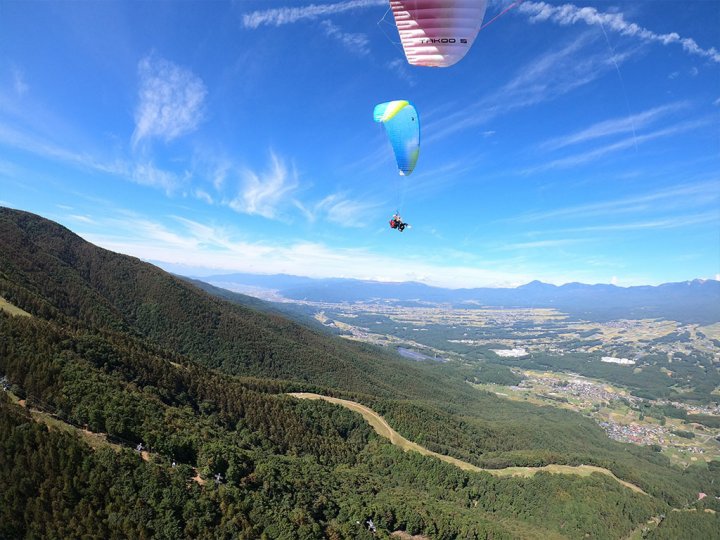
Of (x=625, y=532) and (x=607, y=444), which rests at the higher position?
(x=625, y=532)

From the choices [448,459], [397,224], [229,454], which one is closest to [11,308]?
[229,454]

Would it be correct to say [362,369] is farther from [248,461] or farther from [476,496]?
[248,461]

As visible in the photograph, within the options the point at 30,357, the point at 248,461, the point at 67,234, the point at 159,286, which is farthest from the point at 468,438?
the point at 67,234

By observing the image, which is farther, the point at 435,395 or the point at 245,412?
the point at 435,395

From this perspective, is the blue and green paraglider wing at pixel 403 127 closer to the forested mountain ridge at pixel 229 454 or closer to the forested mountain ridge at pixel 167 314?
the forested mountain ridge at pixel 229 454

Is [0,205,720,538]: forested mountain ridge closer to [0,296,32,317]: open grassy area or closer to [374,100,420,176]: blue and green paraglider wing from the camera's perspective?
[0,296,32,317]: open grassy area

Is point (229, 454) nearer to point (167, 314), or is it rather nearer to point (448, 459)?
point (448, 459)
